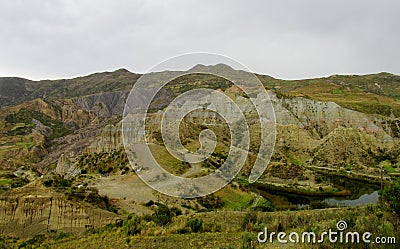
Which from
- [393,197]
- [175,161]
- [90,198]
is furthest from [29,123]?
[393,197]

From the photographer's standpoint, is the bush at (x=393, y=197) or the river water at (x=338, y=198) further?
the river water at (x=338, y=198)

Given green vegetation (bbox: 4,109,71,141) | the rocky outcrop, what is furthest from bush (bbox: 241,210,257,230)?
green vegetation (bbox: 4,109,71,141)

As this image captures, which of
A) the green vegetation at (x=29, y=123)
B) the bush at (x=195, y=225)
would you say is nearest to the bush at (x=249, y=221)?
the bush at (x=195, y=225)

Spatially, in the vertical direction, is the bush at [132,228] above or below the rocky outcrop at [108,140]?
below

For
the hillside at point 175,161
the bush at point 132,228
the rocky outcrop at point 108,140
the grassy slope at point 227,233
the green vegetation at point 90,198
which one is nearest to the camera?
the grassy slope at point 227,233

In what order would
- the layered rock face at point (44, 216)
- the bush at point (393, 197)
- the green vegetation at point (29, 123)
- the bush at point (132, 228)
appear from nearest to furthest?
the bush at point (393, 197), the bush at point (132, 228), the layered rock face at point (44, 216), the green vegetation at point (29, 123)

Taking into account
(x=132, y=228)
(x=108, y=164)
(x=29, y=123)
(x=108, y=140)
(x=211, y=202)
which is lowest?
(x=211, y=202)

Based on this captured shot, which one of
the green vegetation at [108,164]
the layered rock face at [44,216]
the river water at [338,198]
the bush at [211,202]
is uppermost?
the green vegetation at [108,164]

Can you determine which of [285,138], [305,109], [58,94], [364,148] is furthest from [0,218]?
[58,94]

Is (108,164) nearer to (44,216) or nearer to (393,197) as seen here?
(44,216)

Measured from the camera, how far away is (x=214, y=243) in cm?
1004

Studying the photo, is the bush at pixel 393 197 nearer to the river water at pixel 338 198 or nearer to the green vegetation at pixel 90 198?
the green vegetation at pixel 90 198

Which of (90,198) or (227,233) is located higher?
(227,233)

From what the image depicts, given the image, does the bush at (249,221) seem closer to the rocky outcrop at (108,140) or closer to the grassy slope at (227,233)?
the grassy slope at (227,233)
